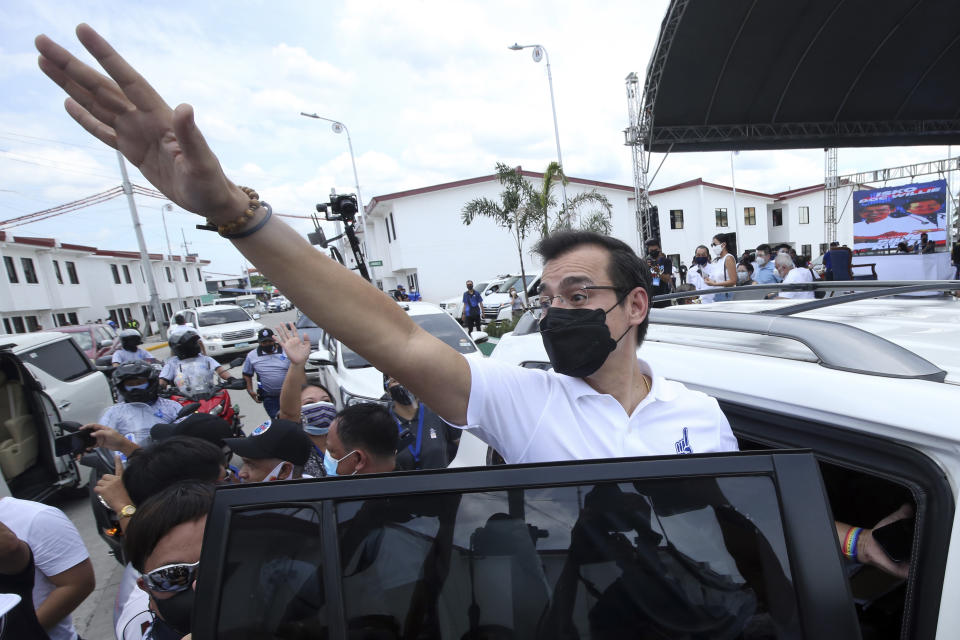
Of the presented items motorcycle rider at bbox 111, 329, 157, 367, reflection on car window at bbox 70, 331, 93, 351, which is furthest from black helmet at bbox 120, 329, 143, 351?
reflection on car window at bbox 70, 331, 93, 351

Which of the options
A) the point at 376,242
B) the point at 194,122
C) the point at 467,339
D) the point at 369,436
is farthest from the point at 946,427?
the point at 376,242

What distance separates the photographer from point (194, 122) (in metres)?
1.01

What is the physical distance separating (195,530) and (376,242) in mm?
37517

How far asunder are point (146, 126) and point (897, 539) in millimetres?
1921

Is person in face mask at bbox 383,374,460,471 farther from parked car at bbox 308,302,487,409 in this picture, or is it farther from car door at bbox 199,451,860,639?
car door at bbox 199,451,860,639

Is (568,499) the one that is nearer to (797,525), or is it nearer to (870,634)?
(797,525)

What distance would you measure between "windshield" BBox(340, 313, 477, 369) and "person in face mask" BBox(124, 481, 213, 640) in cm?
437

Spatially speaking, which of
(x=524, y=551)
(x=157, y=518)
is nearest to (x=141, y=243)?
(x=157, y=518)

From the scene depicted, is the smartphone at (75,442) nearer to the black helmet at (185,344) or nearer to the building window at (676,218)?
the black helmet at (185,344)

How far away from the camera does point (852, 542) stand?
4.23ft

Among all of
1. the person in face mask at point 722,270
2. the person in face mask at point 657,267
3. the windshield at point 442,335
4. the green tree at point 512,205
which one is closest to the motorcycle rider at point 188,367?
the windshield at point 442,335

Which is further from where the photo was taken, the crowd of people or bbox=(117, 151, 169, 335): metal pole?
bbox=(117, 151, 169, 335): metal pole

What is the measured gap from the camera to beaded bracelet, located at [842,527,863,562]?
4.23ft

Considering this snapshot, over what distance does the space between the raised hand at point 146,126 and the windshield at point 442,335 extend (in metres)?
5.06
